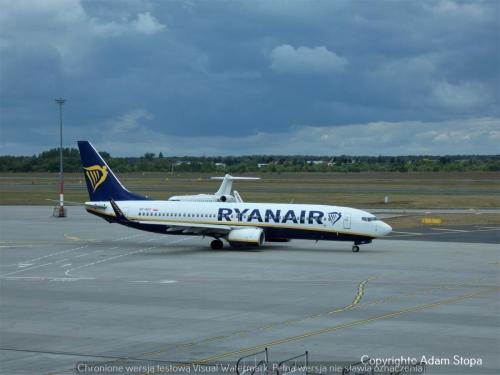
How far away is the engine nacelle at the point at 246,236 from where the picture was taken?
55.1m

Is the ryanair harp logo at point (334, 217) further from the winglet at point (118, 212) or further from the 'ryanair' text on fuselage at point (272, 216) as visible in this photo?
the winglet at point (118, 212)

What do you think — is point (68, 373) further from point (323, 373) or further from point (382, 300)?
point (382, 300)

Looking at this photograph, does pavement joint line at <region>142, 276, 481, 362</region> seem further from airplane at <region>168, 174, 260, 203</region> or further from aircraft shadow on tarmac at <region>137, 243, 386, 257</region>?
airplane at <region>168, 174, 260, 203</region>

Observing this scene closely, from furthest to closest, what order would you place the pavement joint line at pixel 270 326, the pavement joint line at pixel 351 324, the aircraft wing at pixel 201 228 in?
the aircraft wing at pixel 201 228 → the pavement joint line at pixel 270 326 → the pavement joint line at pixel 351 324

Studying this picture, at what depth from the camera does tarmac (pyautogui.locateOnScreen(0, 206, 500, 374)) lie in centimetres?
2523

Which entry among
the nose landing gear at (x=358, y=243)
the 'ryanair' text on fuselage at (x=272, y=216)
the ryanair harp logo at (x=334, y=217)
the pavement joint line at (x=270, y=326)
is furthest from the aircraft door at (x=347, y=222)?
the pavement joint line at (x=270, y=326)

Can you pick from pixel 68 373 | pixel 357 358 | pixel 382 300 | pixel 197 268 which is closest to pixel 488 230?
pixel 197 268

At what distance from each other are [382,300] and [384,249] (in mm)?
21504

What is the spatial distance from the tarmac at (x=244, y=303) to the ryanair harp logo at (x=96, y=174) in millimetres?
5460

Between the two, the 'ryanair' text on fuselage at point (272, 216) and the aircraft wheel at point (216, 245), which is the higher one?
the 'ryanair' text on fuselage at point (272, 216)

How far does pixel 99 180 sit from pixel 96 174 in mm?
607

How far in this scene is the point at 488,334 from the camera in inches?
1099

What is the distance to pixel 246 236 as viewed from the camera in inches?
2176

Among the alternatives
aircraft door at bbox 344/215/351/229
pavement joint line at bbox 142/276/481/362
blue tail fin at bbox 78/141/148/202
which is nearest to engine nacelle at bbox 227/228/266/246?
aircraft door at bbox 344/215/351/229
